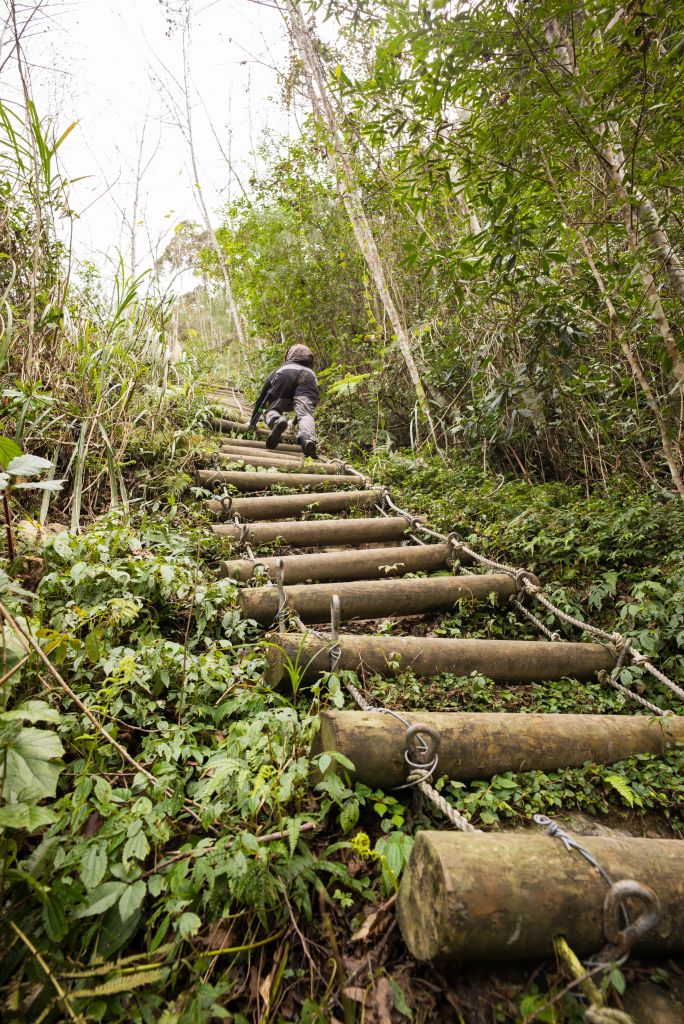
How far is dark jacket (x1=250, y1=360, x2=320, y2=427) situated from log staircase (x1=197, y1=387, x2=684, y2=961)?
2.64 meters

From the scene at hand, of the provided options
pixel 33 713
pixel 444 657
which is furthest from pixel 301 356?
pixel 33 713

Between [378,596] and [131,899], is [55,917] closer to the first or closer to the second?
[131,899]

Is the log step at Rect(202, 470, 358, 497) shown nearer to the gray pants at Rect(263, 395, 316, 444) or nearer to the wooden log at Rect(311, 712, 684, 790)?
the gray pants at Rect(263, 395, 316, 444)

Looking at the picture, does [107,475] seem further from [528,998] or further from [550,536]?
[528,998]

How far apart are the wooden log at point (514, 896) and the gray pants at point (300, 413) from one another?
466 cm

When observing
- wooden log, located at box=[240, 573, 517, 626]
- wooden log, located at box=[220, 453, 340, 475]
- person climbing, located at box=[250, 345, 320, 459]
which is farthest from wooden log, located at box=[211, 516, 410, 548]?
person climbing, located at box=[250, 345, 320, 459]

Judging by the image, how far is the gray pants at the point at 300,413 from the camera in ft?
18.3

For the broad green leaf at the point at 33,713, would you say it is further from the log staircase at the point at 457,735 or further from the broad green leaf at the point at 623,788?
the broad green leaf at the point at 623,788

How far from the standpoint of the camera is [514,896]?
3.45ft

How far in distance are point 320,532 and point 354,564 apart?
50 cm

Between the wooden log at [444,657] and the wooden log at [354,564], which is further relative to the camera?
the wooden log at [354,564]

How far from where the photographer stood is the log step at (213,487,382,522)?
358 cm

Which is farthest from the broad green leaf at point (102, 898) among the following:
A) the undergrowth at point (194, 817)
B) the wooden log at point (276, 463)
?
the wooden log at point (276, 463)

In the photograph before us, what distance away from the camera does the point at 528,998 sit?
1022 mm
